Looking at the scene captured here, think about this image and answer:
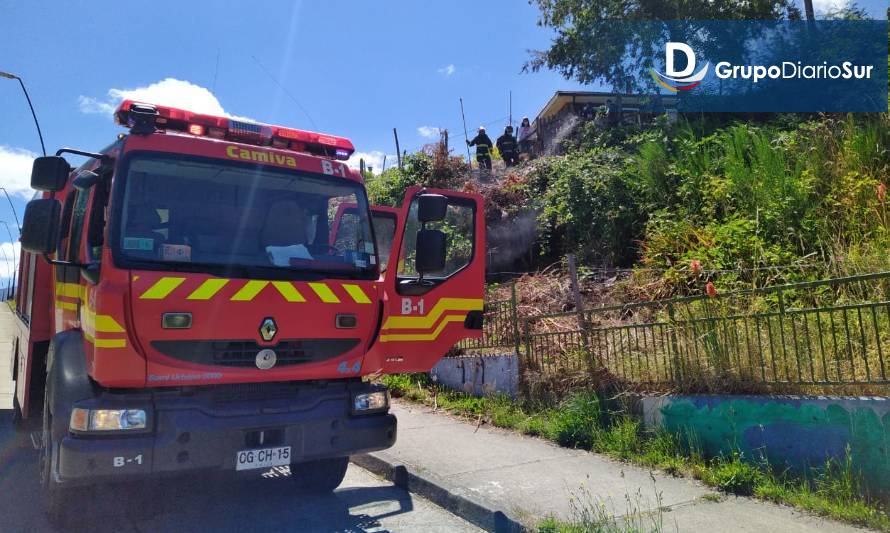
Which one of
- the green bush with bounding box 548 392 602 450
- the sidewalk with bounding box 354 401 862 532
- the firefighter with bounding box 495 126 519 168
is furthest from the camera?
the firefighter with bounding box 495 126 519 168

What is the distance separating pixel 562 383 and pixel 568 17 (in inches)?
518

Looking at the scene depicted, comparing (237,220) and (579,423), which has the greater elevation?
(237,220)

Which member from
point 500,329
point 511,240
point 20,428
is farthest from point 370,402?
point 511,240

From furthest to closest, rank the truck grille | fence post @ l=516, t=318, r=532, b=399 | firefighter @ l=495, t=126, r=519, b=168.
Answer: firefighter @ l=495, t=126, r=519, b=168 → fence post @ l=516, t=318, r=532, b=399 → the truck grille

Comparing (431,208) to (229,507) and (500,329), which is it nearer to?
(229,507)

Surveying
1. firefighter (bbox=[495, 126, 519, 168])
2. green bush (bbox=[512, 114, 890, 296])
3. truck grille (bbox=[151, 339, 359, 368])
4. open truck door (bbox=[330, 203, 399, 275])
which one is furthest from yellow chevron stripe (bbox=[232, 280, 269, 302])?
firefighter (bbox=[495, 126, 519, 168])

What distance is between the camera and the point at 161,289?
4.06m

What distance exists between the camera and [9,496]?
5.27 m

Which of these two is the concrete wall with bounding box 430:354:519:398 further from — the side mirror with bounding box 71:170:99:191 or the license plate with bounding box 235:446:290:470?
the side mirror with bounding box 71:170:99:191

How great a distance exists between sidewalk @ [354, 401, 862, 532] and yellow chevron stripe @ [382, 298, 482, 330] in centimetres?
131

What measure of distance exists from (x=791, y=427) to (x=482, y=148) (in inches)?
531

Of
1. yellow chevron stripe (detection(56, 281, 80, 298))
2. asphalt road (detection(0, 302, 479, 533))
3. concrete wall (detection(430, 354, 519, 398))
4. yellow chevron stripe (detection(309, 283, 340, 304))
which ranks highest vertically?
yellow chevron stripe (detection(56, 281, 80, 298))

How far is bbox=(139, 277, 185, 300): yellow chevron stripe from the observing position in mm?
4020

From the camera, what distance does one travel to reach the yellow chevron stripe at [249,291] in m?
4.27
